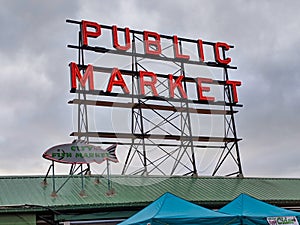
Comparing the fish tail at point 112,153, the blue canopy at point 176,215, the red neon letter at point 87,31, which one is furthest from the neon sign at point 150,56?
the blue canopy at point 176,215

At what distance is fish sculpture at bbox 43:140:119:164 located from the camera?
17.5 m

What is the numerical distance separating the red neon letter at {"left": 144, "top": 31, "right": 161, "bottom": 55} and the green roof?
7.83 m

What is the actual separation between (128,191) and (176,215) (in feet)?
23.3

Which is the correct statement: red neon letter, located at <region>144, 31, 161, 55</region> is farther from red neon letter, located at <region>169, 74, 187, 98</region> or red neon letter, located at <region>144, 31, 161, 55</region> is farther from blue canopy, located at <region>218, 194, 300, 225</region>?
blue canopy, located at <region>218, 194, 300, 225</region>

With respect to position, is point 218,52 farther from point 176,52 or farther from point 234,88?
point 176,52

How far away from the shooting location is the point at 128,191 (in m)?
18.3

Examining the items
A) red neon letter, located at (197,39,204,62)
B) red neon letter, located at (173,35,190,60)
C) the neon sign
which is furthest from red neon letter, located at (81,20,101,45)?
red neon letter, located at (197,39,204,62)

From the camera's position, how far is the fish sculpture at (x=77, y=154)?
17.5 meters

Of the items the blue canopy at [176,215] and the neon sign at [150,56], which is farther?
the neon sign at [150,56]

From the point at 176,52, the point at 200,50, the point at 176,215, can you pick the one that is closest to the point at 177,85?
the point at 176,52

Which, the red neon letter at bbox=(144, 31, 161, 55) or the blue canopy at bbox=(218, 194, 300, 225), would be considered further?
the red neon letter at bbox=(144, 31, 161, 55)

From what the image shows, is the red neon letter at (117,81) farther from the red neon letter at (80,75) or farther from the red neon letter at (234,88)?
the red neon letter at (234,88)

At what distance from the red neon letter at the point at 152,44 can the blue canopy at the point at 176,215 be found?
14.2 metres

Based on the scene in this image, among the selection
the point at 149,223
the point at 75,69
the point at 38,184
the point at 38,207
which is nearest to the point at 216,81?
the point at 75,69
